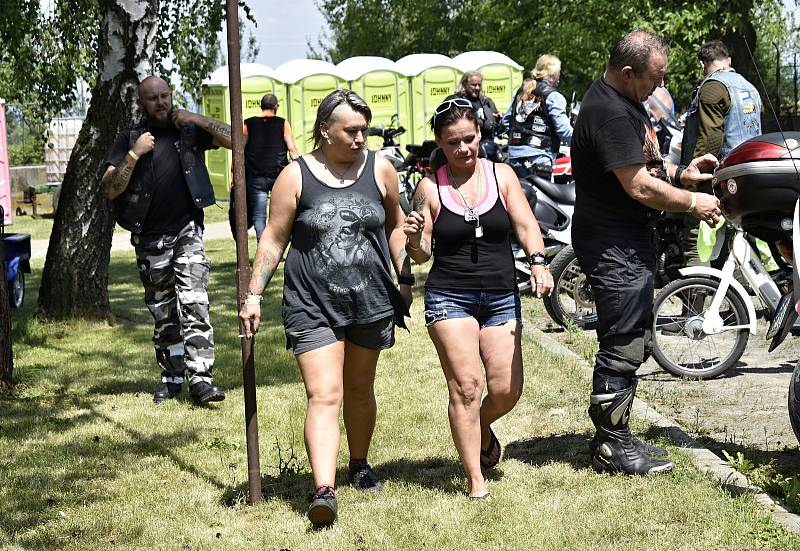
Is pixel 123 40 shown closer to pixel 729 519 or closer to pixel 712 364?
pixel 712 364

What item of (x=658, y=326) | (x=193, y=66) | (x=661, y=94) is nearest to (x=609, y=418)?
(x=658, y=326)

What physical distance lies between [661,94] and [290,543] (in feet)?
28.6

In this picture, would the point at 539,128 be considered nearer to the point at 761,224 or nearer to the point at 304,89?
the point at 761,224

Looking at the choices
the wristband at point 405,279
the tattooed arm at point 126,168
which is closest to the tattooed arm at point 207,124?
the tattooed arm at point 126,168

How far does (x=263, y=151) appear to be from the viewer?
13.6 meters

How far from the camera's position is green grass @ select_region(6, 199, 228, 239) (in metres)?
22.1

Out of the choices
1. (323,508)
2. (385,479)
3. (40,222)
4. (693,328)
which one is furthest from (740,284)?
(40,222)

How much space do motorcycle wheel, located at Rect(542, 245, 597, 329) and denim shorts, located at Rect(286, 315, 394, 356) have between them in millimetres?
4319

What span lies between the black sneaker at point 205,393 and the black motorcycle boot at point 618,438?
9.14ft

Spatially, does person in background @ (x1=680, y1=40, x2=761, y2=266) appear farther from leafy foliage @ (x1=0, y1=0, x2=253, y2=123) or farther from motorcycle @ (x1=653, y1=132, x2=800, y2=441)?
leafy foliage @ (x1=0, y1=0, x2=253, y2=123)

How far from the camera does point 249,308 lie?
4.98 metres

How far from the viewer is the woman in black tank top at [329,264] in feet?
16.4

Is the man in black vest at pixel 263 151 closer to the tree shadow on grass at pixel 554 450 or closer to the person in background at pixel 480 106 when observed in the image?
the person in background at pixel 480 106

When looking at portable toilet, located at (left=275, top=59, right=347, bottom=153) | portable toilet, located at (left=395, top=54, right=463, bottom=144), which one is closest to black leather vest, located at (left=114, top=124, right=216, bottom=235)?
portable toilet, located at (left=275, top=59, right=347, bottom=153)
